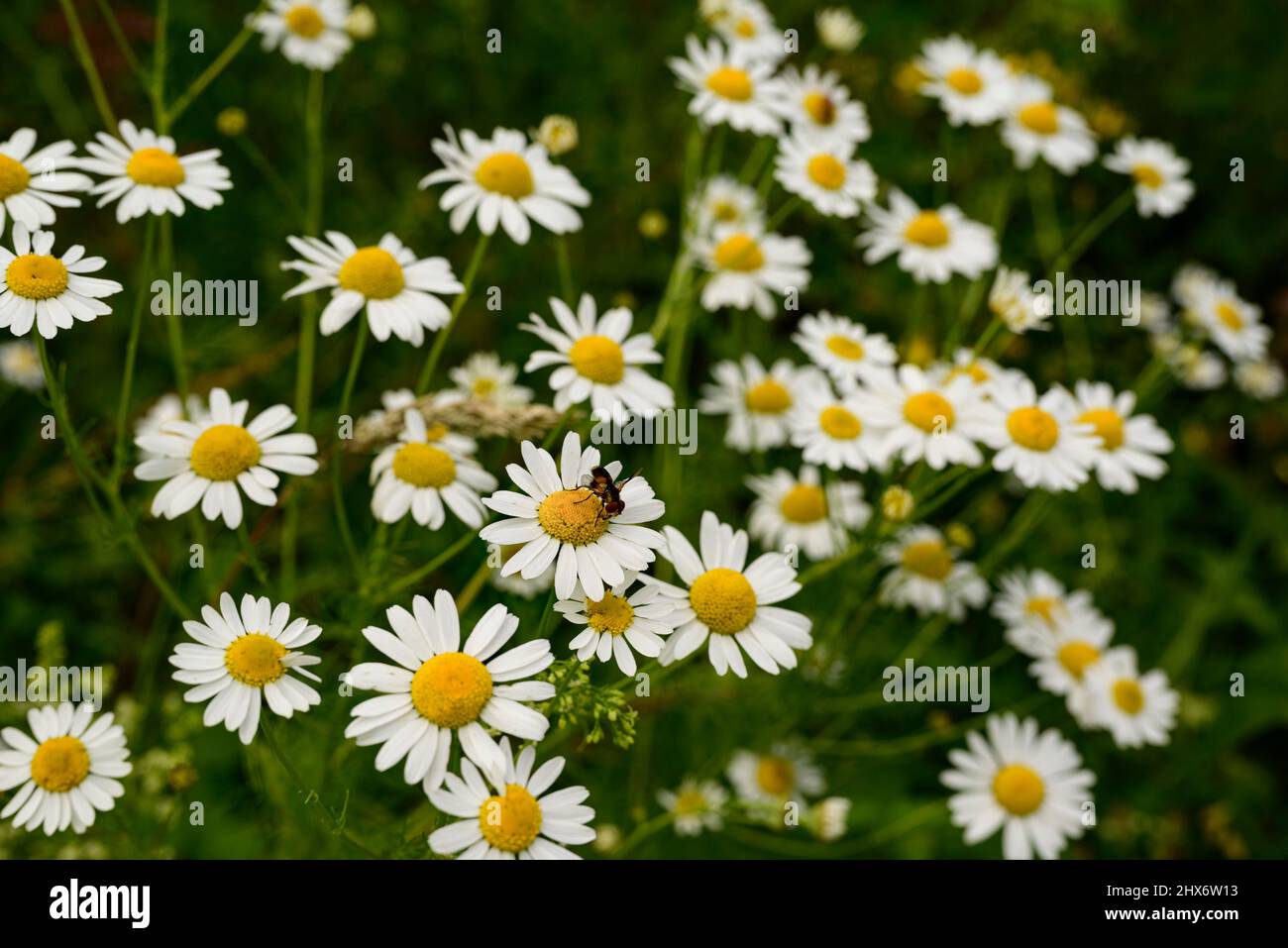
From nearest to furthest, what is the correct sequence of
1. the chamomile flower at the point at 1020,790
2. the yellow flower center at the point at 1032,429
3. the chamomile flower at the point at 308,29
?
1. the yellow flower center at the point at 1032,429
2. the chamomile flower at the point at 1020,790
3. the chamomile flower at the point at 308,29

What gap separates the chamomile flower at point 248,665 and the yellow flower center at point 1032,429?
5.73 feet

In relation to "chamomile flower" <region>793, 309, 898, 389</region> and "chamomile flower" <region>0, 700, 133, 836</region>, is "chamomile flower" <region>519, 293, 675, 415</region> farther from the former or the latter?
"chamomile flower" <region>0, 700, 133, 836</region>

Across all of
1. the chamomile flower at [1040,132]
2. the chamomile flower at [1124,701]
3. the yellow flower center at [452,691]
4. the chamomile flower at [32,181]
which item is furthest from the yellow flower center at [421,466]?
the chamomile flower at [1040,132]

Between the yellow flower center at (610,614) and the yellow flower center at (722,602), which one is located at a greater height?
the yellow flower center at (722,602)

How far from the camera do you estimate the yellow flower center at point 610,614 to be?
2.01 m

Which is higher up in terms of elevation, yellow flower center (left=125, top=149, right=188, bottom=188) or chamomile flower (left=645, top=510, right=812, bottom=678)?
yellow flower center (left=125, top=149, right=188, bottom=188)

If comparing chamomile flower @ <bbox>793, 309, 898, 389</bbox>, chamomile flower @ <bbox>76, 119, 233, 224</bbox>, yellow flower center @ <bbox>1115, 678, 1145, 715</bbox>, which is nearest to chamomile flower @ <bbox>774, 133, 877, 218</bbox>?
chamomile flower @ <bbox>793, 309, 898, 389</bbox>

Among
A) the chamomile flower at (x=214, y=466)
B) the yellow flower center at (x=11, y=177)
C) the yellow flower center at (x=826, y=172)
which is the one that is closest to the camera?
the chamomile flower at (x=214, y=466)

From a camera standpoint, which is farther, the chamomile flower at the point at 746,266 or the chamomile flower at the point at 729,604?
the chamomile flower at the point at 746,266

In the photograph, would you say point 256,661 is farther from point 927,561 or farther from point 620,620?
point 927,561

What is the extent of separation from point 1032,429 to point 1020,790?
1.06 meters

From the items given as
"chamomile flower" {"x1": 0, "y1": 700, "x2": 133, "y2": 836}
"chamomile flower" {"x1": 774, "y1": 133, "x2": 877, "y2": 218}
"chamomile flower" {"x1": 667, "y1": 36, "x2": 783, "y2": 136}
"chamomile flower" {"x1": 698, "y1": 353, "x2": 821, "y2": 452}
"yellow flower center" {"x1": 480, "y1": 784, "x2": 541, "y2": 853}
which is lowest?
"yellow flower center" {"x1": 480, "y1": 784, "x2": 541, "y2": 853}

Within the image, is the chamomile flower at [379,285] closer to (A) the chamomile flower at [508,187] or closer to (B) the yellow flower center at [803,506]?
(A) the chamomile flower at [508,187]

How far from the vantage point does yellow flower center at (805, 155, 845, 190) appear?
10.6ft
